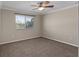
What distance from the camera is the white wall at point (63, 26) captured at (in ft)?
12.7

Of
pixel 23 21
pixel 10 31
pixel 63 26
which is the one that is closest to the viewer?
pixel 63 26

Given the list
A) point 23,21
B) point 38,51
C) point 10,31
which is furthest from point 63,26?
point 10,31

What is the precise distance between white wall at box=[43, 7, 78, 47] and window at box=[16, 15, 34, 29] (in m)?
1.23

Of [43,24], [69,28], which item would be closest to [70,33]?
[69,28]

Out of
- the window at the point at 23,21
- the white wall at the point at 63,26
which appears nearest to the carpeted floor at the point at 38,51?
the white wall at the point at 63,26

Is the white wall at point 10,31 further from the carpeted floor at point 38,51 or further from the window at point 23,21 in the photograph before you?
the carpeted floor at point 38,51

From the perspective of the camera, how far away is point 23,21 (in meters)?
5.48

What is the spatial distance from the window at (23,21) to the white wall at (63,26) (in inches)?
48.5

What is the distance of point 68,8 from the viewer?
415 cm

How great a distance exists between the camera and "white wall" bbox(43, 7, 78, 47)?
3.86 meters

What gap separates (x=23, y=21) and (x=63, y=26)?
8.82 ft

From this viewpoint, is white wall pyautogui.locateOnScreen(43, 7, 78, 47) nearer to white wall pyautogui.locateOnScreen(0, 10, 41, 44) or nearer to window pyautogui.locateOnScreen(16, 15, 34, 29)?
A: window pyautogui.locateOnScreen(16, 15, 34, 29)

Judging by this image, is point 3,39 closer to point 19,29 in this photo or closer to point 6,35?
point 6,35

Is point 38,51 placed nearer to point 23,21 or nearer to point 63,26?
point 63,26
